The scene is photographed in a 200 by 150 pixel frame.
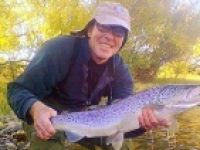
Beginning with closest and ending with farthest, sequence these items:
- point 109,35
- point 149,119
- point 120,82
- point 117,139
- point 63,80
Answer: point 149,119 < point 117,139 < point 109,35 < point 63,80 < point 120,82

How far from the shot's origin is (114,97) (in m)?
3.36

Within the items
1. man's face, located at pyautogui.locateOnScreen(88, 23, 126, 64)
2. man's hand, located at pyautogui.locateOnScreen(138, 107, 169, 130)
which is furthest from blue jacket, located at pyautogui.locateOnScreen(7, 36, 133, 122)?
man's hand, located at pyautogui.locateOnScreen(138, 107, 169, 130)

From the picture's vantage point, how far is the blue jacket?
2.95m

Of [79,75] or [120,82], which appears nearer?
[79,75]

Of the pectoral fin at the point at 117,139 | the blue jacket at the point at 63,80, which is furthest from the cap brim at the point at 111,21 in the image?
the pectoral fin at the point at 117,139

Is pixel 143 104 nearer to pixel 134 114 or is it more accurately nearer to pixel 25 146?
pixel 134 114

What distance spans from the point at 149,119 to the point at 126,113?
5.7 inches

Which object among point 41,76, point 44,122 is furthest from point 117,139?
point 41,76

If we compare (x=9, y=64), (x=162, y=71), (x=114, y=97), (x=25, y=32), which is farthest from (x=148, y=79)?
(x=114, y=97)

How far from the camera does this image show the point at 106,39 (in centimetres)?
301

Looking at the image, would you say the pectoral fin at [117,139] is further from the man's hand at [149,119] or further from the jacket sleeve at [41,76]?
the jacket sleeve at [41,76]

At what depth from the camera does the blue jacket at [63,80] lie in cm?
295

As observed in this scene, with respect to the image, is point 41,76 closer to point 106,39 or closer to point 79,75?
point 79,75

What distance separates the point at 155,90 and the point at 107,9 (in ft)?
2.46
